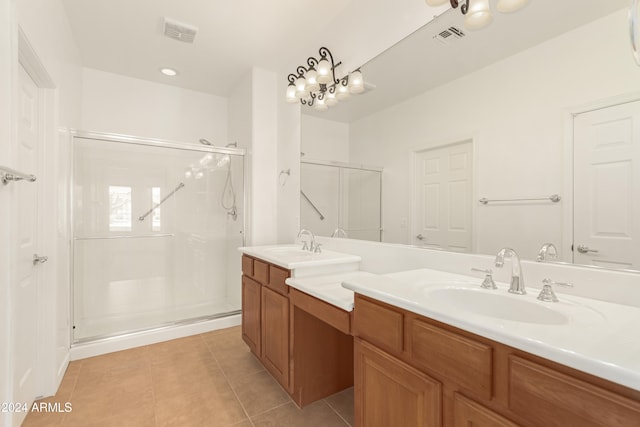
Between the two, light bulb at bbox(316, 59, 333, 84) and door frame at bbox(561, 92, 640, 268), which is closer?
door frame at bbox(561, 92, 640, 268)

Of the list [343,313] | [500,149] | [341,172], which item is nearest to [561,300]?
[500,149]

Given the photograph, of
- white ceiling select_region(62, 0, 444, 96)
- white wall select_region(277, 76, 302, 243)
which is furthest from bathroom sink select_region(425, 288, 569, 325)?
white wall select_region(277, 76, 302, 243)

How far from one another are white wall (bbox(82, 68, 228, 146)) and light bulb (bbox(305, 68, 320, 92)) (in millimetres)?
1739

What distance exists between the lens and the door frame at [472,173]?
1.38 m

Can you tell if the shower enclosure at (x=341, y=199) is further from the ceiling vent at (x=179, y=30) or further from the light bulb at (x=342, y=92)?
the ceiling vent at (x=179, y=30)

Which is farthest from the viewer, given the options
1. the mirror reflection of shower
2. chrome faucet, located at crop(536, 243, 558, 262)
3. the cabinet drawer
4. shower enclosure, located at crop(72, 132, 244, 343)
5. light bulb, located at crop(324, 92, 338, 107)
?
the mirror reflection of shower

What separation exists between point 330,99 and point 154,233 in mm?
2490

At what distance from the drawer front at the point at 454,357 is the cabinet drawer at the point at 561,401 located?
0.06m

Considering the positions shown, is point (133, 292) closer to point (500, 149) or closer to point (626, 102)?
point (500, 149)

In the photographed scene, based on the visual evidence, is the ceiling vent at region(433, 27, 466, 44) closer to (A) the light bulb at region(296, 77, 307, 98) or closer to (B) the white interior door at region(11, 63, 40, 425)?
(A) the light bulb at region(296, 77, 307, 98)

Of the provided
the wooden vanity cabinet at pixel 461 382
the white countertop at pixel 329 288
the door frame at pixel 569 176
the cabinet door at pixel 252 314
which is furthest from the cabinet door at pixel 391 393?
the cabinet door at pixel 252 314

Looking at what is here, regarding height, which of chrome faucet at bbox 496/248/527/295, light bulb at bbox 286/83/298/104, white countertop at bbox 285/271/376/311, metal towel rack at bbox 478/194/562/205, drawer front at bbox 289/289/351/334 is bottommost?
drawer front at bbox 289/289/351/334

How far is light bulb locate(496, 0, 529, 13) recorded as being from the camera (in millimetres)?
1219

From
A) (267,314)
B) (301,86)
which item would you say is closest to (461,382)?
(267,314)
